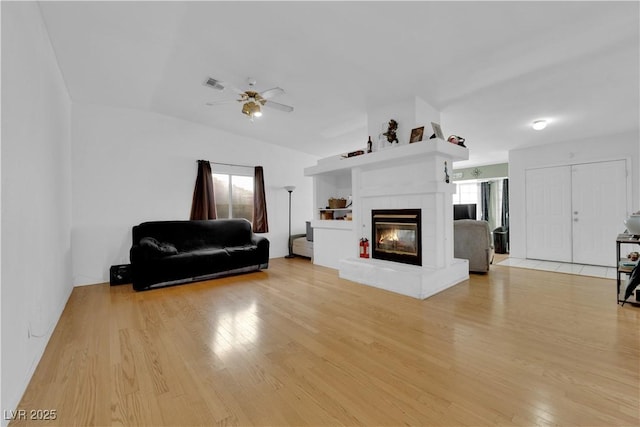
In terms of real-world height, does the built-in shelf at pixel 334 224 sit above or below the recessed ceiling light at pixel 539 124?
below

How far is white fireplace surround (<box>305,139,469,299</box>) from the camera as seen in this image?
3.38 m

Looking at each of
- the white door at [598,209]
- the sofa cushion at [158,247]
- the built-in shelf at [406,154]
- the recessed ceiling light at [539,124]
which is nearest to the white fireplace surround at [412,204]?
the built-in shelf at [406,154]

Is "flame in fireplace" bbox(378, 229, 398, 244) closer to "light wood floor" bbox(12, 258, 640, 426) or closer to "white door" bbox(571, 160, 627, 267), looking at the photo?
"light wood floor" bbox(12, 258, 640, 426)

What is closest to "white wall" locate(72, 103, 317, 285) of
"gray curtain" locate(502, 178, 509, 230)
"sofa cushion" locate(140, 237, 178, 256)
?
"sofa cushion" locate(140, 237, 178, 256)

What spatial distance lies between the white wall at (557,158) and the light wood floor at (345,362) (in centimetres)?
261

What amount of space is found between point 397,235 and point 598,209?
3.91 meters

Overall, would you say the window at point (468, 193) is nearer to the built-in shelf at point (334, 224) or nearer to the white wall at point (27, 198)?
the built-in shelf at point (334, 224)

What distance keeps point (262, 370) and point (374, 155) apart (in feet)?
10.1

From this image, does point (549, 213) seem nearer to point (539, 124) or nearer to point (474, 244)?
point (539, 124)

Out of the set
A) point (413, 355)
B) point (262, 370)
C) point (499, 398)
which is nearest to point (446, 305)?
point (413, 355)

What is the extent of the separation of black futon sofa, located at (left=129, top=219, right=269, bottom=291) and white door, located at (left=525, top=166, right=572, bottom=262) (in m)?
5.38

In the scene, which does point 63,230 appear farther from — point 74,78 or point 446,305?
point 446,305

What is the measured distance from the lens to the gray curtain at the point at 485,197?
302 inches

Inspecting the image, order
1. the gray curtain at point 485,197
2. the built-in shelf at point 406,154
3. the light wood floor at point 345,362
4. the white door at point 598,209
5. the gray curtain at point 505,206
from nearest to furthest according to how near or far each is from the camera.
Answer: the light wood floor at point 345,362, the built-in shelf at point 406,154, the white door at point 598,209, the gray curtain at point 505,206, the gray curtain at point 485,197
